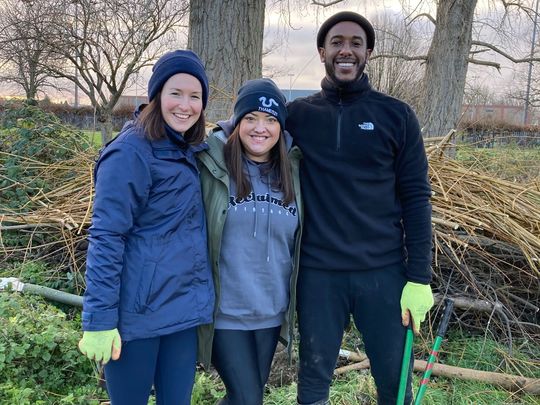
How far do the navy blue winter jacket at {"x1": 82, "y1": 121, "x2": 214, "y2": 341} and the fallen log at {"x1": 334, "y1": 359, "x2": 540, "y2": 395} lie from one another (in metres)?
1.77

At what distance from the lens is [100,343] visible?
1.84 m

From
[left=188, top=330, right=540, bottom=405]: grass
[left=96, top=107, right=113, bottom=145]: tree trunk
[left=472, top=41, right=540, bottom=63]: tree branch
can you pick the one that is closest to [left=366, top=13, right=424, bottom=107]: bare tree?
[left=472, top=41, right=540, bottom=63]: tree branch

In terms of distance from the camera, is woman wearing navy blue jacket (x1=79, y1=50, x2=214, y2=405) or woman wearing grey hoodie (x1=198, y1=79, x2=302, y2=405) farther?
woman wearing grey hoodie (x1=198, y1=79, x2=302, y2=405)

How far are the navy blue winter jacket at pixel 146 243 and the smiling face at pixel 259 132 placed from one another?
0.28 metres

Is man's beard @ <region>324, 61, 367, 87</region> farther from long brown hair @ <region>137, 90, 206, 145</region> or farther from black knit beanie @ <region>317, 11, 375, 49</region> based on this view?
long brown hair @ <region>137, 90, 206, 145</region>

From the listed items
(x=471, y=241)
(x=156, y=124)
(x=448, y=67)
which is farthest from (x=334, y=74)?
(x=448, y=67)

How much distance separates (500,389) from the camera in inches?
130

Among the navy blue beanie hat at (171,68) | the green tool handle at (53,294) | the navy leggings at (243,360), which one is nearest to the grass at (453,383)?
the navy leggings at (243,360)

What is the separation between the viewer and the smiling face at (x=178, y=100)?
2.02 metres

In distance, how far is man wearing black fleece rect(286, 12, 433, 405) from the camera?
2.29 meters

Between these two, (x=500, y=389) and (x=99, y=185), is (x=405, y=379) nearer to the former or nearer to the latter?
(x=500, y=389)

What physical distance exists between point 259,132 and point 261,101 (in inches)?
5.8

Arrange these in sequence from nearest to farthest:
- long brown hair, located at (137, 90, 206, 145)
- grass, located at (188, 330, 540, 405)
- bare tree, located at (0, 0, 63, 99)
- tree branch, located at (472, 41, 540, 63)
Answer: long brown hair, located at (137, 90, 206, 145) < grass, located at (188, 330, 540, 405) < bare tree, located at (0, 0, 63, 99) < tree branch, located at (472, 41, 540, 63)

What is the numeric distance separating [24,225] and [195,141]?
124 inches
